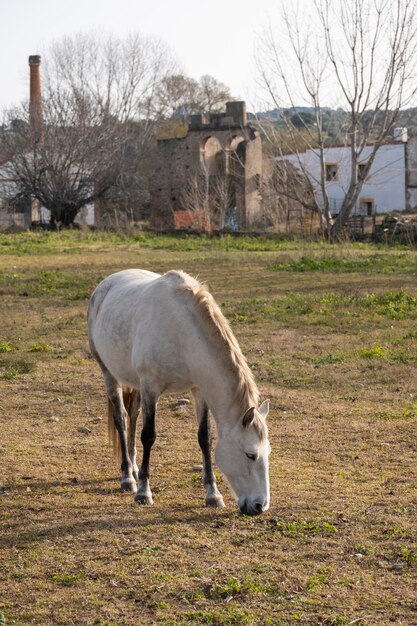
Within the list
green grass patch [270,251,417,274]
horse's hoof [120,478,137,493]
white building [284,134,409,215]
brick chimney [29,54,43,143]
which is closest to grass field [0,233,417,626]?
horse's hoof [120,478,137,493]

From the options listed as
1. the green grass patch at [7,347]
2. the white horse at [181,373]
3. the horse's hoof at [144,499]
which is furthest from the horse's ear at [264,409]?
the green grass patch at [7,347]

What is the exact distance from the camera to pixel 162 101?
67.6 m

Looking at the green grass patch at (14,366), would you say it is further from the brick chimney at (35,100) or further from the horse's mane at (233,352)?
the brick chimney at (35,100)

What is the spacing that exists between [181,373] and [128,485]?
1076 mm

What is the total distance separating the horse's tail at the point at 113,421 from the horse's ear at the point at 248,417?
5.87 feet

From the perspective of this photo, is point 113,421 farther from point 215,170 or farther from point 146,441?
point 215,170

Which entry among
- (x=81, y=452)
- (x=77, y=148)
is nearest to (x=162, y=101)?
(x=77, y=148)

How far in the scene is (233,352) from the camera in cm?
601

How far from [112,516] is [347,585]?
1.82 m

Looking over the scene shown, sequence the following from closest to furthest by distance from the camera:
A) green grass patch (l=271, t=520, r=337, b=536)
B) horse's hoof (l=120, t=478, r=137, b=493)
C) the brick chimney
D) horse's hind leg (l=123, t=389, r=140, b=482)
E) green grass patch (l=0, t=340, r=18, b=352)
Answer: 1. green grass patch (l=271, t=520, r=337, b=536)
2. horse's hoof (l=120, t=478, r=137, b=493)
3. horse's hind leg (l=123, t=389, r=140, b=482)
4. green grass patch (l=0, t=340, r=18, b=352)
5. the brick chimney

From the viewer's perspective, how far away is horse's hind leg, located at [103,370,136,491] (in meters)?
6.91

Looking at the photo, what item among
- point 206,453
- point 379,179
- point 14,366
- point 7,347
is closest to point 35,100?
point 379,179

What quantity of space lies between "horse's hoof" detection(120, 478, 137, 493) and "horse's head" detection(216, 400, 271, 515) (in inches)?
48.9

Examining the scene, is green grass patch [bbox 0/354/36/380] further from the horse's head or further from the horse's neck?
the horse's head
